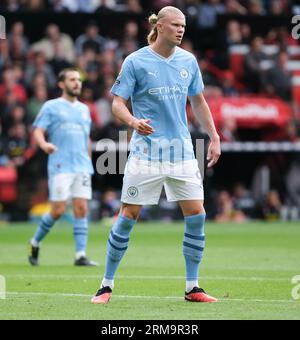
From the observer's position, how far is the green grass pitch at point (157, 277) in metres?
9.60

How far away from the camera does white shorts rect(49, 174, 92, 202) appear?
51.1 ft

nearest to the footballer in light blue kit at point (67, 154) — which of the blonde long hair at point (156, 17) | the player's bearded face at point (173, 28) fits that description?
the blonde long hair at point (156, 17)

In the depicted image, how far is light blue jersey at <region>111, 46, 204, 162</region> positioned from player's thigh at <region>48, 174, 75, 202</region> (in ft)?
16.7

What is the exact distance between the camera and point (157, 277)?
1314 centimetres

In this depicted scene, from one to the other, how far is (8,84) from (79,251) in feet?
35.7

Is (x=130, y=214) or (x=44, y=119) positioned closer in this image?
(x=130, y=214)

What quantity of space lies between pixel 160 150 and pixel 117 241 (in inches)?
37.1

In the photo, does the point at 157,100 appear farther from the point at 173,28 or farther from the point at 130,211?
the point at 130,211

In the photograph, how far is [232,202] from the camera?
26.3m

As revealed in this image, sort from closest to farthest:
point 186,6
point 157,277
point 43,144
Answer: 1. point 157,277
2. point 43,144
3. point 186,6

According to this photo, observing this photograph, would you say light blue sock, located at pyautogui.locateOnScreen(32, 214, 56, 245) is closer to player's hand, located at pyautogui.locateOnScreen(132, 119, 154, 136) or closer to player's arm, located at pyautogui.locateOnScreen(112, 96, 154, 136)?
player's arm, located at pyautogui.locateOnScreen(112, 96, 154, 136)

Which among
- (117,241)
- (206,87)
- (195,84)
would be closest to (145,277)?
(117,241)

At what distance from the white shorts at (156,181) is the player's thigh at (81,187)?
16.7 feet
